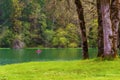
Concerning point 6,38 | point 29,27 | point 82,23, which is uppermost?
point 82,23

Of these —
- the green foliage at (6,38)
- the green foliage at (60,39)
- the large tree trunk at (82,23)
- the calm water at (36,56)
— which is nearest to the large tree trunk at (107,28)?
the large tree trunk at (82,23)

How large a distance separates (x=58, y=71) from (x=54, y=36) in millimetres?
122702

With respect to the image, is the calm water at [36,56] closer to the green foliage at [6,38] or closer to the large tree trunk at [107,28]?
Result: the large tree trunk at [107,28]

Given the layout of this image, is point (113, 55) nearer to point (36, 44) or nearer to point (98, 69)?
point (98, 69)

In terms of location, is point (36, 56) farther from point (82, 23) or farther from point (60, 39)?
point (82, 23)

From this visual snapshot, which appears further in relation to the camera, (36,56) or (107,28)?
(36,56)

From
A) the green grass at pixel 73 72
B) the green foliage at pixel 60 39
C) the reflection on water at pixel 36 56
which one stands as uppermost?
the green grass at pixel 73 72

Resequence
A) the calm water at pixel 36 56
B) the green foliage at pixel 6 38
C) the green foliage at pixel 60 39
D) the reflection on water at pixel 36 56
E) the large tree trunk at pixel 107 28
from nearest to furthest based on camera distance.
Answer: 1. the large tree trunk at pixel 107 28
2. the calm water at pixel 36 56
3. the reflection on water at pixel 36 56
4. the green foliage at pixel 60 39
5. the green foliage at pixel 6 38

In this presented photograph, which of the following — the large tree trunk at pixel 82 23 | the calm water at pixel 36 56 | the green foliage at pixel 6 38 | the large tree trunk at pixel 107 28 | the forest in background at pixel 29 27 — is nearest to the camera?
the large tree trunk at pixel 107 28

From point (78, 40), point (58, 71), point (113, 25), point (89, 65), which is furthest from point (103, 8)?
point (78, 40)

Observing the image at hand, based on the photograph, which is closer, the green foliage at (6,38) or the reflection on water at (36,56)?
the reflection on water at (36,56)

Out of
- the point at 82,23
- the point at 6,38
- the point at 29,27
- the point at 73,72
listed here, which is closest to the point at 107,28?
the point at 73,72

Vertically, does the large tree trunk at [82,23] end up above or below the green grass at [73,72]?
above

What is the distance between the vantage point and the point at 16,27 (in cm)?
14588
